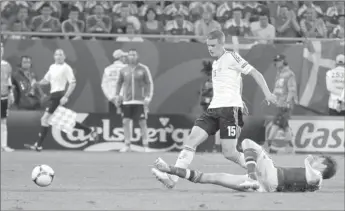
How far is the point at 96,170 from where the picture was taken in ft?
48.3

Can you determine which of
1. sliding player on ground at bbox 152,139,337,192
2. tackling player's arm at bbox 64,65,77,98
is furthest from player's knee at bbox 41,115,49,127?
sliding player on ground at bbox 152,139,337,192

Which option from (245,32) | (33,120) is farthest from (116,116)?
(245,32)

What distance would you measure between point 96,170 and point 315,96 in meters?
7.19

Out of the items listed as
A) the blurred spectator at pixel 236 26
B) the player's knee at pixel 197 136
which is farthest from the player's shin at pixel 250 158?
the blurred spectator at pixel 236 26

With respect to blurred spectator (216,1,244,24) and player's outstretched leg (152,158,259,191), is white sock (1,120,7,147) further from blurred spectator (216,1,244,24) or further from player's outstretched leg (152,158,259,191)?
player's outstretched leg (152,158,259,191)

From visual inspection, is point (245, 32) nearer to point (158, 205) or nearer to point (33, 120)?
point (33, 120)

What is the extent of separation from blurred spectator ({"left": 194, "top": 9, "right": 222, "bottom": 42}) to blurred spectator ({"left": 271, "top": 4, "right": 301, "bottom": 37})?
5.38ft

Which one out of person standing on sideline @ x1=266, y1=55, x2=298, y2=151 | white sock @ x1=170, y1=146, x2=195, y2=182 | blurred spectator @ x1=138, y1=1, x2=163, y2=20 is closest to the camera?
white sock @ x1=170, y1=146, x2=195, y2=182

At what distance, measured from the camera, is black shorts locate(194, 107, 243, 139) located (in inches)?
424

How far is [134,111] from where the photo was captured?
1867 centimetres

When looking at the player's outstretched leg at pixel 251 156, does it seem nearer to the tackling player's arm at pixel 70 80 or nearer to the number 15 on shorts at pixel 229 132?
the number 15 on shorts at pixel 229 132

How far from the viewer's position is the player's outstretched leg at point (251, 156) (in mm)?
10141

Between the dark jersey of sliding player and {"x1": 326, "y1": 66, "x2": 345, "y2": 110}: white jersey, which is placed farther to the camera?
{"x1": 326, "y1": 66, "x2": 345, "y2": 110}: white jersey

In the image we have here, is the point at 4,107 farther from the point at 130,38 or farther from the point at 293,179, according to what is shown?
the point at 293,179
